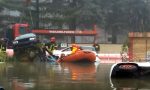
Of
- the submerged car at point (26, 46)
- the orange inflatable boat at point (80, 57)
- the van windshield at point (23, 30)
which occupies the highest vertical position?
the van windshield at point (23, 30)

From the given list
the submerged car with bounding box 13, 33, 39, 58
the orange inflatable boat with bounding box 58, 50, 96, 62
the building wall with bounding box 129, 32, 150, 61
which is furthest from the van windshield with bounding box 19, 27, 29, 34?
the building wall with bounding box 129, 32, 150, 61

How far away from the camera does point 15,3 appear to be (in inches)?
2840

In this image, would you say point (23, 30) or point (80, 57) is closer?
point (80, 57)

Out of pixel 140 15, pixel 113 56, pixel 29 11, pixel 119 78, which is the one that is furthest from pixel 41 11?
pixel 119 78

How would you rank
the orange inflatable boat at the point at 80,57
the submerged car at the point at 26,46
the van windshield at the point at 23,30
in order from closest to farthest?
the orange inflatable boat at the point at 80,57, the submerged car at the point at 26,46, the van windshield at the point at 23,30

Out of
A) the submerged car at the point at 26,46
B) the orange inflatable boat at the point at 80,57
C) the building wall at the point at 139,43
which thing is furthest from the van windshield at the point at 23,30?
the building wall at the point at 139,43

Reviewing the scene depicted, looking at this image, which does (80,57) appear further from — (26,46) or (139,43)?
(26,46)

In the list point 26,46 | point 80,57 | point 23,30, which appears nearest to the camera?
point 80,57

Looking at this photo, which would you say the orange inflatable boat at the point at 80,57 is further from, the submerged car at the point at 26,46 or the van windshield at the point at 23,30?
the van windshield at the point at 23,30

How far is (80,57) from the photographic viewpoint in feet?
105

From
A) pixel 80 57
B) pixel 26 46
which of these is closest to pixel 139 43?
pixel 80 57

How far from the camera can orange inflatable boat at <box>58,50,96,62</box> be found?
32062 mm

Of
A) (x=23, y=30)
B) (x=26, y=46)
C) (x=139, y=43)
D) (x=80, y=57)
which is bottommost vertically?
(x=80, y=57)

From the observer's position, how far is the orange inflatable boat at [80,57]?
3206 centimetres
